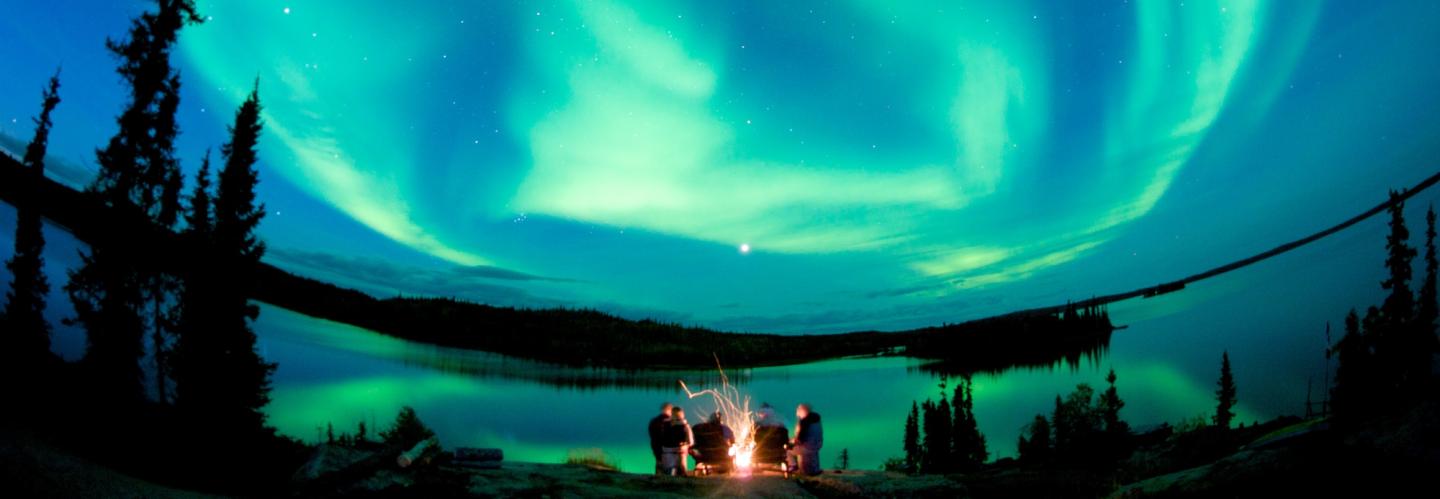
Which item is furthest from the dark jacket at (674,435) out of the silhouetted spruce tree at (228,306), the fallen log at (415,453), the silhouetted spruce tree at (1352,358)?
the silhouetted spruce tree at (228,306)

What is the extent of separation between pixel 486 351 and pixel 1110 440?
94641mm

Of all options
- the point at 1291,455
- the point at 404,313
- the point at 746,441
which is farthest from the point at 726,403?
the point at 404,313

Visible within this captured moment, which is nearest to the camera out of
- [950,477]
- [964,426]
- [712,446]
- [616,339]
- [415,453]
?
[415,453]

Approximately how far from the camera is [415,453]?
10664mm

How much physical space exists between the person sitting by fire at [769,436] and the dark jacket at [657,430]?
218 centimetres

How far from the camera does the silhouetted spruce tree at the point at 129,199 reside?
20.4m

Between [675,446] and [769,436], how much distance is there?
222 cm

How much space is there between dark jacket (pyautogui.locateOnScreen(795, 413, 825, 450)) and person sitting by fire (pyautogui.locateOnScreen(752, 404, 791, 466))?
1.49ft

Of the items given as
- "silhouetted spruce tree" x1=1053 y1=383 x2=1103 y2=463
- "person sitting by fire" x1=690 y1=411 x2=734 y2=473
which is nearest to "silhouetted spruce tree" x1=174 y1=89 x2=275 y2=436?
"person sitting by fire" x1=690 y1=411 x2=734 y2=473

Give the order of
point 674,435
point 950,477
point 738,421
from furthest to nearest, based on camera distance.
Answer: point 738,421, point 950,477, point 674,435

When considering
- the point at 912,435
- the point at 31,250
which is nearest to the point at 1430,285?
the point at 912,435

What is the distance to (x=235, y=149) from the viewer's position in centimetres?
2695

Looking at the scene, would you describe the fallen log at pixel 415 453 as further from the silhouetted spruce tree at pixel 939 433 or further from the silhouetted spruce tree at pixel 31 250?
the silhouetted spruce tree at pixel 939 433

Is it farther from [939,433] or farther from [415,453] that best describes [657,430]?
[939,433]
